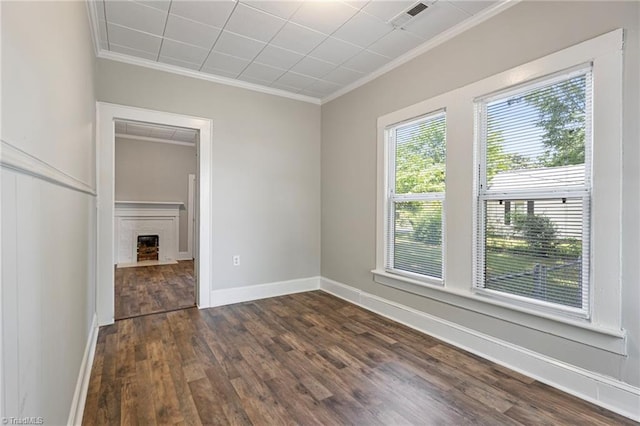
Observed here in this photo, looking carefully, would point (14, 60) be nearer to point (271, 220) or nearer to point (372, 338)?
point (372, 338)

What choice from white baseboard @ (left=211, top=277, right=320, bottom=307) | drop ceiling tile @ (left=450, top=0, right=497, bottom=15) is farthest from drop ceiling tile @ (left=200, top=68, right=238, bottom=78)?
white baseboard @ (left=211, top=277, right=320, bottom=307)

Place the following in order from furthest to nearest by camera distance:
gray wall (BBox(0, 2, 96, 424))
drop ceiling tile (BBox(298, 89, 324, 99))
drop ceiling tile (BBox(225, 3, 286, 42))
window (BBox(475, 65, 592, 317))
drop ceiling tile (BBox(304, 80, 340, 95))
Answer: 1. drop ceiling tile (BBox(298, 89, 324, 99))
2. drop ceiling tile (BBox(304, 80, 340, 95))
3. drop ceiling tile (BBox(225, 3, 286, 42))
4. window (BBox(475, 65, 592, 317))
5. gray wall (BBox(0, 2, 96, 424))

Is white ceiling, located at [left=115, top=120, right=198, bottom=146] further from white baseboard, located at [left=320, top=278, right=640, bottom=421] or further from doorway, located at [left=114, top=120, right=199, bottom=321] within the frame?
white baseboard, located at [left=320, top=278, right=640, bottom=421]

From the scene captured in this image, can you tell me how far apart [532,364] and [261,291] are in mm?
2750

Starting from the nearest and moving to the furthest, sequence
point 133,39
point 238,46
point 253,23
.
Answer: point 253,23 < point 133,39 < point 238,46

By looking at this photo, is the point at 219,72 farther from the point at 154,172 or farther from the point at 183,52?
the point at 154,172

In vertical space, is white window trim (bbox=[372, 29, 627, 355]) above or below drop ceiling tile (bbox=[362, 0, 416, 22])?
below

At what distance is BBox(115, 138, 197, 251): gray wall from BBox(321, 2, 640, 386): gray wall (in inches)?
158

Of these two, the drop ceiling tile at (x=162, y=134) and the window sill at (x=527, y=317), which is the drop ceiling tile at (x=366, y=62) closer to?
the window sill at (x=527, y=317)

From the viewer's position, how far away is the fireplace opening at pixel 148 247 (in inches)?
248

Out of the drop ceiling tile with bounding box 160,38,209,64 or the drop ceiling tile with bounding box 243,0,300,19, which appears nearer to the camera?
the drop ceiling tile with bounding box 243,0,300,19

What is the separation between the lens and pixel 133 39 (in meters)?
2.70

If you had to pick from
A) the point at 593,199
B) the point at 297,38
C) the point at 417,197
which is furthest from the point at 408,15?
the point at 593,199

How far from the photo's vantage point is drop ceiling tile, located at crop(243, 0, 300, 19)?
7.25ft
